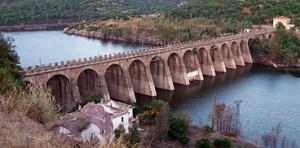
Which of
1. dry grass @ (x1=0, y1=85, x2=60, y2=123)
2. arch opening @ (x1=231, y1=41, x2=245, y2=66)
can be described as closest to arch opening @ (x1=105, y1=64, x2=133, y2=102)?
arch opening @ (x1=231, y1=41, x2=245, y2=66)

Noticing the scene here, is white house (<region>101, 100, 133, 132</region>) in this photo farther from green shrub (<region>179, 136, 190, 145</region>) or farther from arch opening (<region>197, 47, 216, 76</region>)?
arch opening (<region>197, 47, 216, 76</region>)

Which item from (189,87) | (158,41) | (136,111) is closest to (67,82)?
(136,111)

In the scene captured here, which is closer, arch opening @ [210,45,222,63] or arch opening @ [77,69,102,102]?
arch opening @ [77,69,102,102]

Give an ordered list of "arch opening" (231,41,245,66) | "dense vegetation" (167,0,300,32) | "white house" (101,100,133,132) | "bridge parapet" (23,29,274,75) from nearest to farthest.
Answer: "white house" (101,100,133,132) < "bridge parapet" (23,29,274,75) < "arch opening" (231,41,245,66) < "dense vegetation" (167,0,300,32)


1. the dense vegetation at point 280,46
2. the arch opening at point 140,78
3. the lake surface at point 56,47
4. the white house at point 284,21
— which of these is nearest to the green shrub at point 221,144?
the arch opening at point 140,78

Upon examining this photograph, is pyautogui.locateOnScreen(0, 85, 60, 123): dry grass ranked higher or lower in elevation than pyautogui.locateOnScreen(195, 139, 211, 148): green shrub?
higher

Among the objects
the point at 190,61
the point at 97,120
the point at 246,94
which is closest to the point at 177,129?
the point at 97,120
